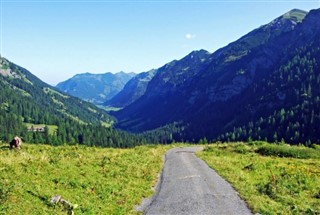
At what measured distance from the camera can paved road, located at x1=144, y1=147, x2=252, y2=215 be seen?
2464cm

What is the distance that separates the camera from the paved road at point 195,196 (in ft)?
80.8

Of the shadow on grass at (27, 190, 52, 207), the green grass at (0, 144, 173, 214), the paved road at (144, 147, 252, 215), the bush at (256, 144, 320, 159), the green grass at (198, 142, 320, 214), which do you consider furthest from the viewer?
the bush at (256, 144, 320, 159)

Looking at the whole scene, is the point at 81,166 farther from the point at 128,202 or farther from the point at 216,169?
the point at 216,169

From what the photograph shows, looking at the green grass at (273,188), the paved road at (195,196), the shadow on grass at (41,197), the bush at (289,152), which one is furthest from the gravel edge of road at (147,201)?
the bush at (289,152)

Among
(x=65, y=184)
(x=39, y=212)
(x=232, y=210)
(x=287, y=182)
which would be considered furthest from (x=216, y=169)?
(x=39, y=212)

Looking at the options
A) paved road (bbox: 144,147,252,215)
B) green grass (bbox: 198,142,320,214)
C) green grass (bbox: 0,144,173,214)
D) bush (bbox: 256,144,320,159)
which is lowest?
bush (bbox: 256,144,320,159)

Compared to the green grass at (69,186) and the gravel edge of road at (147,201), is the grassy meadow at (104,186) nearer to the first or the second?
the green grass at (69,186)

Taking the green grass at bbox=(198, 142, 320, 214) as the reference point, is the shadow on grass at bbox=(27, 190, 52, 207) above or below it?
above

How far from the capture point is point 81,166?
34.9 metres

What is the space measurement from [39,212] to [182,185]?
50.3 feet

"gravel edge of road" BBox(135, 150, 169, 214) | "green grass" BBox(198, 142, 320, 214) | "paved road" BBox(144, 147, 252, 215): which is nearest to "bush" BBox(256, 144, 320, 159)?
"green grass" BBox(198, 142, 320, 214)

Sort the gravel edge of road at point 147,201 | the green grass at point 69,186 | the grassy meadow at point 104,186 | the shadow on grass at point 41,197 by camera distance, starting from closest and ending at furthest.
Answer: the green grass at point 69,186, the grassy meadow at point 104,186, the shadow on grass at point 41,197, the gravel edge of road at point 147,201

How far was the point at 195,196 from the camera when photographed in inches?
1108

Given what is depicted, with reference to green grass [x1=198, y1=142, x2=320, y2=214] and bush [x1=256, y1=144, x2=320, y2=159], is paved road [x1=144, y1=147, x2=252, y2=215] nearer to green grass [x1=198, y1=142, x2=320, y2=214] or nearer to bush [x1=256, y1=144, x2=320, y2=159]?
green grass [x1=198, y1=142, x2=320, y2=214]
